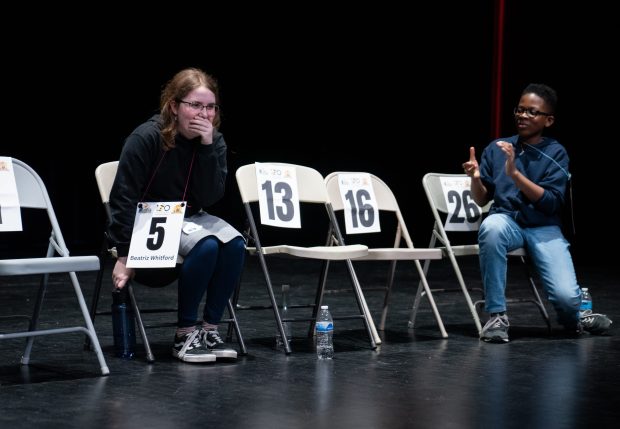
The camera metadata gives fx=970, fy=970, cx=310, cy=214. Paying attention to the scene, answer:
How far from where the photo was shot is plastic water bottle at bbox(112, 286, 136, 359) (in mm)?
3855

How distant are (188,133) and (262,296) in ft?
7.69

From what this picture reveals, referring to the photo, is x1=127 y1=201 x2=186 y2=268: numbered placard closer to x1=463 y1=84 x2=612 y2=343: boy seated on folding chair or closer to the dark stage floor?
the dark stage floor

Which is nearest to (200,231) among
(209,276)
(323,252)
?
(209,276)

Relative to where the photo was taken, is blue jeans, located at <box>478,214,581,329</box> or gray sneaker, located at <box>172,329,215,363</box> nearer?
gray sneaker, located at <box>172,329,215,363</box>

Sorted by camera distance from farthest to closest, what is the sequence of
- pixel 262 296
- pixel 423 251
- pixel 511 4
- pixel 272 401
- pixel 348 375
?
pixel 511 4, pixel 262 296, pixel 423 251, pixel 348 375, pixel 272 401

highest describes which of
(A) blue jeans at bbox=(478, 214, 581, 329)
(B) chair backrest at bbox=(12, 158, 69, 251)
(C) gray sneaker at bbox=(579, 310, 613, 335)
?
(B) chair backrest at bbox=(12, 158, 69, 251)

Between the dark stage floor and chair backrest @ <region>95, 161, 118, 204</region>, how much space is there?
25.8 inches

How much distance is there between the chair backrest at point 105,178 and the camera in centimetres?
397

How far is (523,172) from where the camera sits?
15.5 ft

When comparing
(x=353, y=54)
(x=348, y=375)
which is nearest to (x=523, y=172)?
(x=348, y=375)

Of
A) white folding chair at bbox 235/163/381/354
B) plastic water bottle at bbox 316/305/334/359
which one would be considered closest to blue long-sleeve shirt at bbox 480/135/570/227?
white folding chair at bbox 235/163/381/354

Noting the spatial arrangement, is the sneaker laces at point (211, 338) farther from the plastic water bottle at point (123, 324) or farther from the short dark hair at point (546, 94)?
the short dark hair at point (546, 94)

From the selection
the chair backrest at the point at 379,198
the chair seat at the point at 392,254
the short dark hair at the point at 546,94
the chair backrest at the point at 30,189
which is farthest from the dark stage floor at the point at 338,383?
the short dark hair at the point at 546,94

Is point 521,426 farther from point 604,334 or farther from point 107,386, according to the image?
point 604,334
